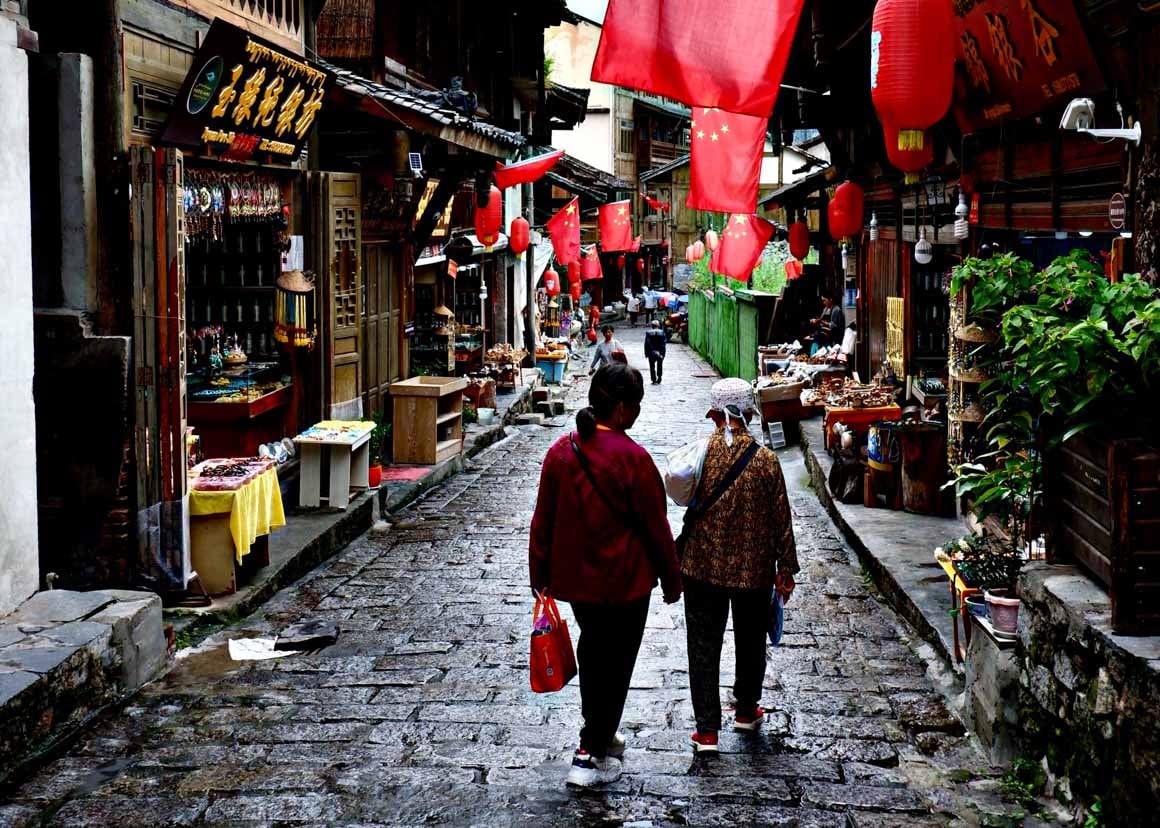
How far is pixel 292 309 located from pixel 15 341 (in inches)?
239

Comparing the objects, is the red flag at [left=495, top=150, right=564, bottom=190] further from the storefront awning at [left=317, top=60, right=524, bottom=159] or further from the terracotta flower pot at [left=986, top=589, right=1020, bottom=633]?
the terracotta flower pot at [left=986, top=589, right=1020, bottom=633]

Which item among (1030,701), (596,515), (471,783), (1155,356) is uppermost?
(1155,356)

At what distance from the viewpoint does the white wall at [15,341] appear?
27.9 ft

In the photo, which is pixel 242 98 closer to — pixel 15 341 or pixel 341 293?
pixel 15 341

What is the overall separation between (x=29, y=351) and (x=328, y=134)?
9240 millimetres

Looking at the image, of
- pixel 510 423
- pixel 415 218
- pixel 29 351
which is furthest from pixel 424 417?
pixel 29 351

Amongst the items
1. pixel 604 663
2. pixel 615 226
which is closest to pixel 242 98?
pixel 604 663

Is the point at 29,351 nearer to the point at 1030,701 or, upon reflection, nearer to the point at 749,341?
the point at 1030,701

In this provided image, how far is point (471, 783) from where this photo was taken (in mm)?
6926

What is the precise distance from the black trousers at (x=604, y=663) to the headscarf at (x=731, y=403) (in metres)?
1.22

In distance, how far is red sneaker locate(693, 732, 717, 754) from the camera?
7340mm

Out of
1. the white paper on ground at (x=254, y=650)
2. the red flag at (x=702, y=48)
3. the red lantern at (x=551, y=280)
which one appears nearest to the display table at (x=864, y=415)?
the red flag at (x=702, y=48)

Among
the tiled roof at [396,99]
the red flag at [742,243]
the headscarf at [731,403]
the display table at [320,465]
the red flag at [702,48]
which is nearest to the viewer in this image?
the headscarf at [731,403]

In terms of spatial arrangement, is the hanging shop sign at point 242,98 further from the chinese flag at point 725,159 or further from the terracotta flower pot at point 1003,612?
the terracotta flower pot at point 1003,612
